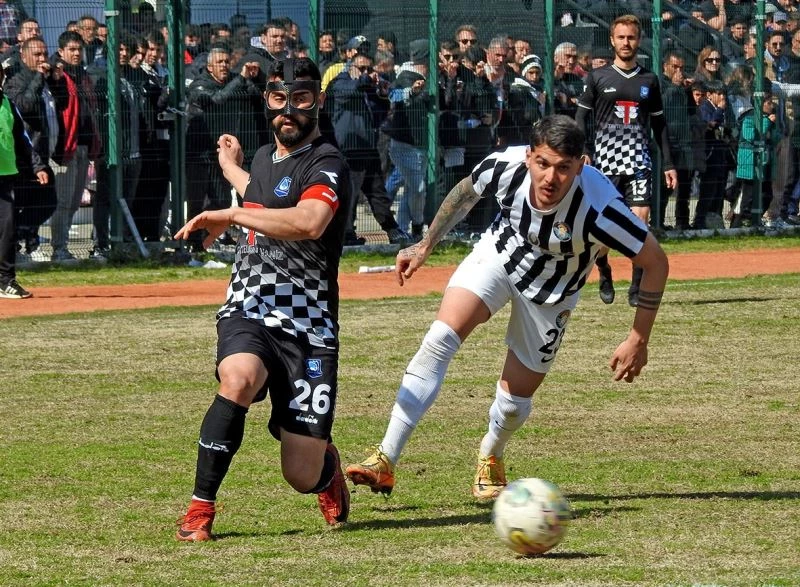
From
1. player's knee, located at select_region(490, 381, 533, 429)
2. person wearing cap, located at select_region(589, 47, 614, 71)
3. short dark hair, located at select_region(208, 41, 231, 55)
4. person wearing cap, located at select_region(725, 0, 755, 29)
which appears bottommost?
player's knee, located at select_region(490, 381, 533, 429)

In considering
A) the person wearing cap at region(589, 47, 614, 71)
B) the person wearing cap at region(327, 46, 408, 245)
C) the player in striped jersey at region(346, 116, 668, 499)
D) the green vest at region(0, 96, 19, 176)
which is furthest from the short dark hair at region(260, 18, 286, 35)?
Answer: the player in striped jersey at region(346, 116, 668, 499)

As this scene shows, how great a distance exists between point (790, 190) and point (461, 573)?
17.1 metres

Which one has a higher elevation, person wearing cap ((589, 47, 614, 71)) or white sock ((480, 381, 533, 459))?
person wearing cap ((589, 47, 614, 71))

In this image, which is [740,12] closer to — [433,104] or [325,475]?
[433,104]

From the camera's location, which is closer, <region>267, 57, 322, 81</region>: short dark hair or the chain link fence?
<region>267, 57, 322, 81</region>: short dark hair

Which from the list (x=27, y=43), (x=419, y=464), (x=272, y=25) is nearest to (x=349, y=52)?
(x=272, y=25)

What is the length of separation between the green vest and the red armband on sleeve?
28.4ft

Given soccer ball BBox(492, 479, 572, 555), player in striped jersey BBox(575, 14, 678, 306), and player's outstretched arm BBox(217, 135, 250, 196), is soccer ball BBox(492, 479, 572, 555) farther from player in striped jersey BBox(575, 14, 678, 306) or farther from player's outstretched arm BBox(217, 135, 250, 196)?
player in striped jersey BBox(575, 14, 678, 306)

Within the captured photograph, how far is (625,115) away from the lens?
45.0 ft

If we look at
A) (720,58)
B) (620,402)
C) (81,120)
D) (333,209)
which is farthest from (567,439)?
(720,58)

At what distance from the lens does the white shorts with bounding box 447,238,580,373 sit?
23.0 ft

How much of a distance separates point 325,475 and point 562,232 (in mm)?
1522

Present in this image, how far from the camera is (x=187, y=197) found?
57.4 feet

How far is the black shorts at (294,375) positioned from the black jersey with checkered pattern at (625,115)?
7.76 meters
